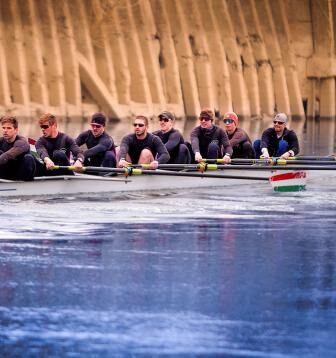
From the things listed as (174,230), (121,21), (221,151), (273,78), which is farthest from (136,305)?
(273,78)

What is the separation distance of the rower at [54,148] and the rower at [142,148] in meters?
1.09

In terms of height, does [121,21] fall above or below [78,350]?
above

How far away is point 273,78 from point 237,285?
45.0 metres

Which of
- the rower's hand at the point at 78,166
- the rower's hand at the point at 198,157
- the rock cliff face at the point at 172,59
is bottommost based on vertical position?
the rower's hand at the point at 198,157

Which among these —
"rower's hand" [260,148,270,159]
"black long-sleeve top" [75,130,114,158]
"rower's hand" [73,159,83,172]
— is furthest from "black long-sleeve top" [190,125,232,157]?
→ "rower's hand" [73,159,83,172]

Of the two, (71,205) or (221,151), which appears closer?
(71,205)

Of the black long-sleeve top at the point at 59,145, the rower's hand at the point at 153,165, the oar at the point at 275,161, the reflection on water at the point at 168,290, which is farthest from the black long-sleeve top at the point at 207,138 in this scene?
the reflection on water at the point at 168,290

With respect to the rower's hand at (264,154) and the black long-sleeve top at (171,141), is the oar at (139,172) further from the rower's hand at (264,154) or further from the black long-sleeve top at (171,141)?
the rower's hand at (264,154)

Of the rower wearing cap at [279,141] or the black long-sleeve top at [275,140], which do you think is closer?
the rower wearing cap at [279,141]

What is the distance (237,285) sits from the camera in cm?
1124

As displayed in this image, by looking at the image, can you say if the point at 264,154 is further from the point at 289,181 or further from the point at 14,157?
the point at 14,157

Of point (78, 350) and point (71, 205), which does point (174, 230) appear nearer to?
point (71, 205)

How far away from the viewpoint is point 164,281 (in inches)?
448

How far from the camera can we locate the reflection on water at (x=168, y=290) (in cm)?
929
